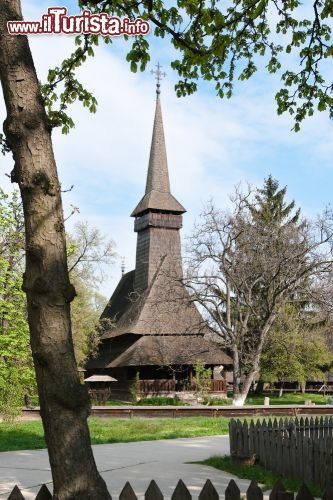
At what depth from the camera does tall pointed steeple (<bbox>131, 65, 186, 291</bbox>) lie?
47750 millimetres

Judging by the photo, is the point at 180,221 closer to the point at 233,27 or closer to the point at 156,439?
the point at 156,439

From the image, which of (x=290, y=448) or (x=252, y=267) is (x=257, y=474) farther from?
(x=252, y=267)

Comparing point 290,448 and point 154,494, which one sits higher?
point 154,494

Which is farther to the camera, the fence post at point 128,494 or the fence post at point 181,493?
the fence post at point 181,493

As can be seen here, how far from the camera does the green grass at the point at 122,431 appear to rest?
698 inches

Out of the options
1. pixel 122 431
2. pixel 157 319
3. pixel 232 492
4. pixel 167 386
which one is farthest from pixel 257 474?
pixel 167 386

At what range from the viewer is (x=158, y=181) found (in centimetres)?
5038

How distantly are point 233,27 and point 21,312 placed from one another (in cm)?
1908

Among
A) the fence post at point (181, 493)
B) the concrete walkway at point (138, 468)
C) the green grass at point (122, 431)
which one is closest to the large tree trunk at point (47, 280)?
the fence post at point (181, 493)

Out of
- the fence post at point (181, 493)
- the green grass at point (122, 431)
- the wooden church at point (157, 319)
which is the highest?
the wooden church at point (157, 319)

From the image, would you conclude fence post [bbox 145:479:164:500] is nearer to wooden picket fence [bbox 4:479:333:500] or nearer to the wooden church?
wooden picket fence [bbox 4:479:333:500]

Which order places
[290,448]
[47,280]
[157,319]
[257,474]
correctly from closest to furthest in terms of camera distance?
1. [47,280]
2. [290,448]
3. [257,474]
4. [157,319]

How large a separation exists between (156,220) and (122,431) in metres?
29.2

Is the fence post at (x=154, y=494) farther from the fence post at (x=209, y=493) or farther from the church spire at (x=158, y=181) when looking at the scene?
the church spire at (x=158, y=181)
